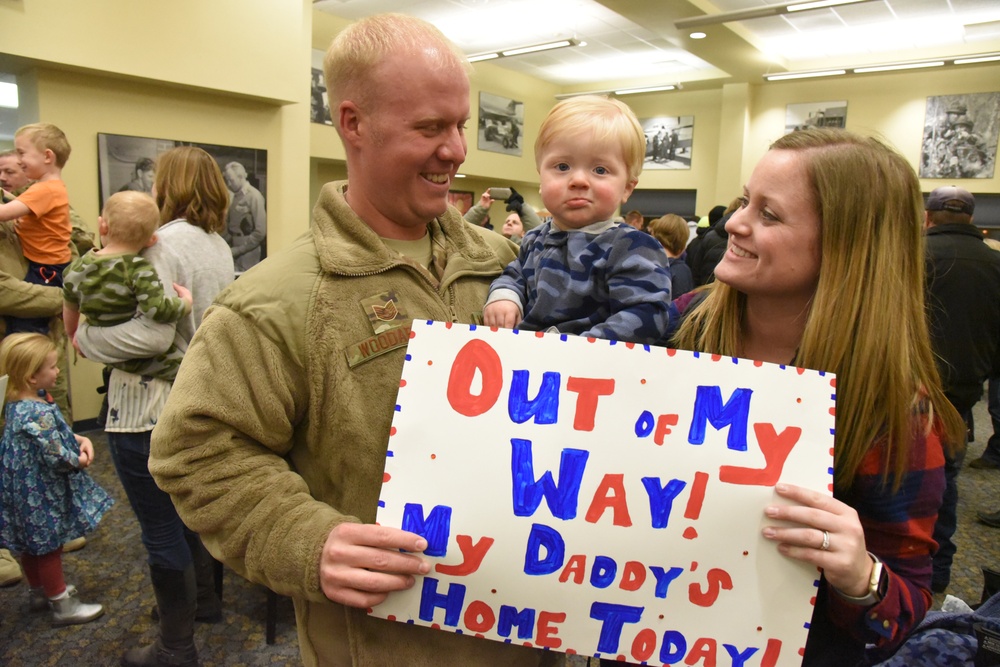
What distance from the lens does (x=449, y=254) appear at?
3.96 feet

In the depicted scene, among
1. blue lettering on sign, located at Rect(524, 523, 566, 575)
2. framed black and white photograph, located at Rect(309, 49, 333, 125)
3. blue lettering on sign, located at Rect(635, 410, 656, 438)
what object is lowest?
blue lettering on sign, located at Rect(524, 523, 566, 575)

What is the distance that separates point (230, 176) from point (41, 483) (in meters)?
3.61

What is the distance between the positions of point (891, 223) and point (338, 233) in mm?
896

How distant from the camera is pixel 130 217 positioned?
2.14 metres

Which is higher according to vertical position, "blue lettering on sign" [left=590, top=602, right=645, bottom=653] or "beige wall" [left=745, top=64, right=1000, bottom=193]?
"beige wall" [left=745, top=64, right=1000, bottom=193]

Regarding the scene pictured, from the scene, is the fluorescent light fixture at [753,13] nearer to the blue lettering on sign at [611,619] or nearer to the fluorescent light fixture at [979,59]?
the fluorescent light fixture at [979,59]

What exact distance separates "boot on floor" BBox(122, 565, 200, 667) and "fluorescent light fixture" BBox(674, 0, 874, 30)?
7025mm

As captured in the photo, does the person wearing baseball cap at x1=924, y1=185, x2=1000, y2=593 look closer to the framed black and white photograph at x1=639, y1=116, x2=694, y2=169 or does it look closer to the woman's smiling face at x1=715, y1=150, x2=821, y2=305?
the woman's smiling face at x1=715, y1=150, x2=821, y2=305

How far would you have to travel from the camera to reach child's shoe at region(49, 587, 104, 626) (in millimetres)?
2557

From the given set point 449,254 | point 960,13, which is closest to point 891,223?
point 449,254

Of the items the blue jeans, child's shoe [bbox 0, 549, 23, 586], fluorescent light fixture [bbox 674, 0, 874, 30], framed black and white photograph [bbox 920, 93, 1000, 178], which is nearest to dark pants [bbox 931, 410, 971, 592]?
the blue jeans

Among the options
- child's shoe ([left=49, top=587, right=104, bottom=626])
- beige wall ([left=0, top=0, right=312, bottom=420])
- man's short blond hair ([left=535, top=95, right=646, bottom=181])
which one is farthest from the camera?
beige wall ([left=0, top=0, right=312, bottom=420])

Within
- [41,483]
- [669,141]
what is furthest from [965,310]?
[669,141]

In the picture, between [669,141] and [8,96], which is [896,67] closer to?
[669,141]
